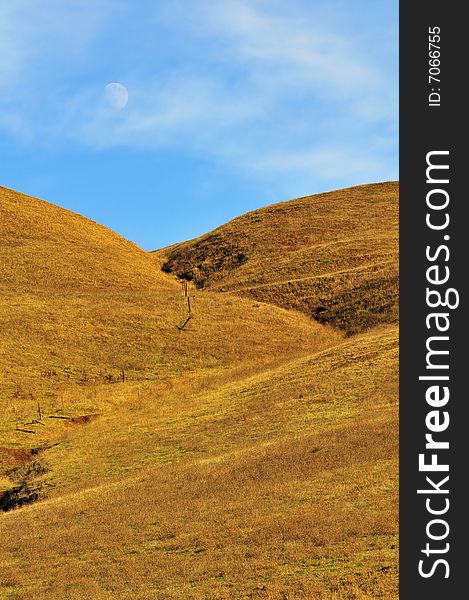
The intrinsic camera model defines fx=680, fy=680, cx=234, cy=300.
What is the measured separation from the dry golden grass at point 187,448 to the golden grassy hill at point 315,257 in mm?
5072

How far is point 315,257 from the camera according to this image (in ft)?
304

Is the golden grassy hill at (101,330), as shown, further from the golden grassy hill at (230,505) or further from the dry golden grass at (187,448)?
the golden grassy hill at (230,505)

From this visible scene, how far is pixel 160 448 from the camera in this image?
3419 cm

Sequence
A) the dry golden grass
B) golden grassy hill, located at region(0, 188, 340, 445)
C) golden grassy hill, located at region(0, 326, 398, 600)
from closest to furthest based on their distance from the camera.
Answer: golden grassy hill, located at region(0, 326, 398, 600)
the dry golden grass
golden grassy hill, located at region(0, 188, 340, 445)

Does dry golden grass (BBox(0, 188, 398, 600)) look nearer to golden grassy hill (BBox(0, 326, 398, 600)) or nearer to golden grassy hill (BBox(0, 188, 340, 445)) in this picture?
golden grassy hill (BBox(0, 326, 398, 600))

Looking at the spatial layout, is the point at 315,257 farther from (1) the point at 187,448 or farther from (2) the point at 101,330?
(1) the point at 187,448

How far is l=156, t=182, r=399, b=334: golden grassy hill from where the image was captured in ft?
239

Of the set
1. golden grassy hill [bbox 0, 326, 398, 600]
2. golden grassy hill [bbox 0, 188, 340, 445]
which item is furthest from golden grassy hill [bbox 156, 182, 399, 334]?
golden grassy hill [bbox 0, 326, 398, 600]

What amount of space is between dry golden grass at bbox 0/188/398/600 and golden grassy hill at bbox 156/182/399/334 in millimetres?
5072

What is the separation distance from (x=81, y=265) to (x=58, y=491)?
182 feet

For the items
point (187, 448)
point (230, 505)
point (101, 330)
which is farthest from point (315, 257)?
point (230, 505)

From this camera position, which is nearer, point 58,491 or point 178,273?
point 58,491

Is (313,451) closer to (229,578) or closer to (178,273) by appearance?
(229,578)

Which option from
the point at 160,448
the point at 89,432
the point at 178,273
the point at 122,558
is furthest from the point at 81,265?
the point at 122,558
